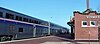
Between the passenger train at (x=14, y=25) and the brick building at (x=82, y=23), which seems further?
the brick building at (x=82, y=23)

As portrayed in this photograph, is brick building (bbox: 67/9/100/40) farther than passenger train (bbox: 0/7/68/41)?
Yes

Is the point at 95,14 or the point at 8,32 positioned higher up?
the point at 95,14

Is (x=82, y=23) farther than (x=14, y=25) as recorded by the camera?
No

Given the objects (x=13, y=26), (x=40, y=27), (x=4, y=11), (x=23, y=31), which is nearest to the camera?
(x=4, y=11)

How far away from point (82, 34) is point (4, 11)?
12.3m

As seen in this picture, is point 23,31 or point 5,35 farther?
point 23,31

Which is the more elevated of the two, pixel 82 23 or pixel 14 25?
pixel 82 23

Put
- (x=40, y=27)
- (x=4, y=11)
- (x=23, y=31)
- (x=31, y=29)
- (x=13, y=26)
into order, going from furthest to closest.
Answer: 1. (x=40, y=27)
2. (x=31, y=29)
3. (x=23, y=31)
4. (x=13, y=26)
5. (x=4, y=11)

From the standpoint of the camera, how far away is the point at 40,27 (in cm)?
6044

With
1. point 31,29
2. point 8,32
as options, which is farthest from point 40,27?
point 8,32

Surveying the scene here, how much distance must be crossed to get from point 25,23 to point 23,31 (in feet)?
7.18

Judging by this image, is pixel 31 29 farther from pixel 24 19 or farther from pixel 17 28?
pixel 17 28

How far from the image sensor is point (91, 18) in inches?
1428

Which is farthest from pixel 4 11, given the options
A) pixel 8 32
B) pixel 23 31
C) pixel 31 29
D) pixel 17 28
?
pixel 31 29
